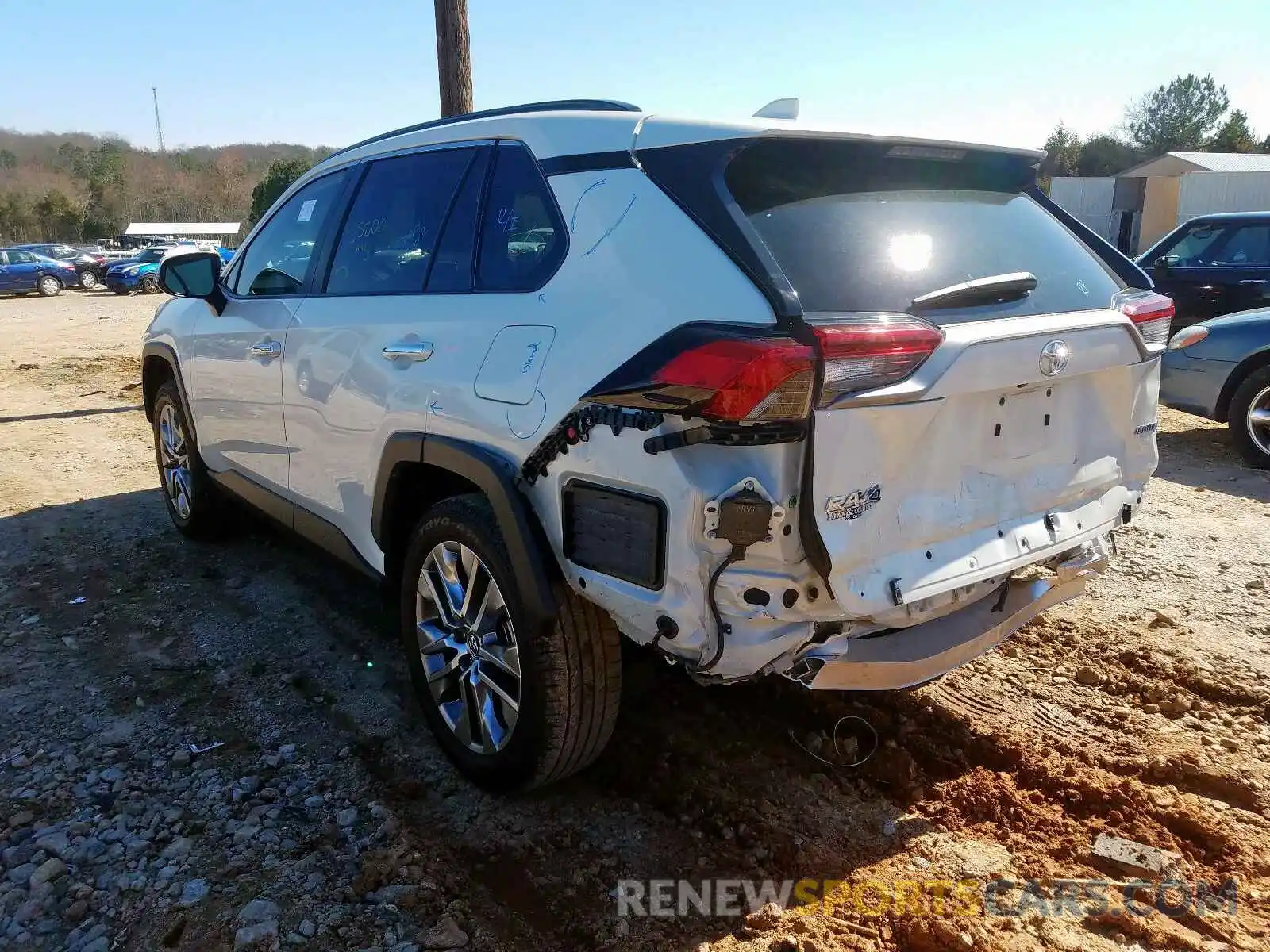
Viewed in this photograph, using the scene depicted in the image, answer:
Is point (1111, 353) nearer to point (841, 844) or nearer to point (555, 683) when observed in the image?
point (841, 844)

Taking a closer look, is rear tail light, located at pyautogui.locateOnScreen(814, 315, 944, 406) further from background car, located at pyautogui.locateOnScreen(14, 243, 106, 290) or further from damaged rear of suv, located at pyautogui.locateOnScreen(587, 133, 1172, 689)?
background car, located at pyautogui.locateOnScreen(14, 243, 106, 290)

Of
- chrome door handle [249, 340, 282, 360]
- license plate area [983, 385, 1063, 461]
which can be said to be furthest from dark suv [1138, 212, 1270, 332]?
chrome door handle [249, 340, 282, 360]

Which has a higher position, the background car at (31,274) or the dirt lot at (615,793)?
the background car at (31,274)

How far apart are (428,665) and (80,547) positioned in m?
3.32

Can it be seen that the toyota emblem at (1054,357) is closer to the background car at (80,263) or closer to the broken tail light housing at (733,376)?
the broken tail light housing at (733,376)

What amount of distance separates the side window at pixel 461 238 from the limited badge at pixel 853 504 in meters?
1.43

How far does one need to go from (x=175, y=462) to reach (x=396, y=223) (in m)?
2.82

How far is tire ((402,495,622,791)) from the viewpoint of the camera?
2.64 meters

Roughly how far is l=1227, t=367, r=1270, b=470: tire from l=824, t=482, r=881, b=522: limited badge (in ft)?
20.0

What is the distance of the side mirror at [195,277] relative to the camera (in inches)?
177

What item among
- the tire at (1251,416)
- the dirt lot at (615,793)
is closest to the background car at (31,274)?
the dirt lot at (615,793)

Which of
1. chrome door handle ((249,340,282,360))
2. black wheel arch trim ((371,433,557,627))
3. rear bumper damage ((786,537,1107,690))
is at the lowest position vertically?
rear bumper damage ((786,537,1107,690))

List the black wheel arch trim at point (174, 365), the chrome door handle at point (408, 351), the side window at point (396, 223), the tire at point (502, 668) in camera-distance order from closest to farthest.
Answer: the tire at point (502, 668)
the chrome door handle at point (408, 351)
the side window at point (396, 223)
the black wheel arch trim at point (174, 365)

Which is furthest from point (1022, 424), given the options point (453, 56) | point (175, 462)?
point (453, 56)
